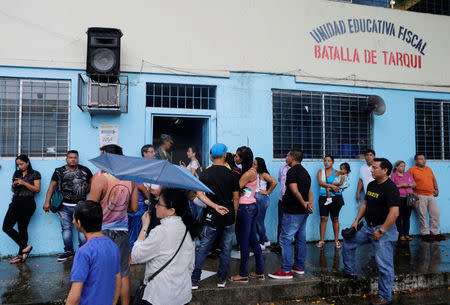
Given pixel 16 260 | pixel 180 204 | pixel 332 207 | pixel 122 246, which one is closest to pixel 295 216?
pixel 332 207

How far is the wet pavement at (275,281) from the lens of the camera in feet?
13.9

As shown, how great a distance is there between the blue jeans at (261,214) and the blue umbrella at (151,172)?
10.9ft

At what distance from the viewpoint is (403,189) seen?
7.24 meters

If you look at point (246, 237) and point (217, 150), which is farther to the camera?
point (246, 237)

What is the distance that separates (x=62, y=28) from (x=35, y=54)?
2.25 ft

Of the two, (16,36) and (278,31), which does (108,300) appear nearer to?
(16,36)

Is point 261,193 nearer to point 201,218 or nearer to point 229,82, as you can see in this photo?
point 201,218

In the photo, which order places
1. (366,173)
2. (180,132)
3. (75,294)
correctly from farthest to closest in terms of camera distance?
(180,132), (366,173), (75,294)

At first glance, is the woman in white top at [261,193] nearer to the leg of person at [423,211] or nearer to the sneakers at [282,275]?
the sneakers at [282,275]

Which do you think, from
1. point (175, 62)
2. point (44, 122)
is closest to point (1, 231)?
point (44, 122)

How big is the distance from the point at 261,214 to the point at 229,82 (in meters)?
2.73

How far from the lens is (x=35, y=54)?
6098 mm

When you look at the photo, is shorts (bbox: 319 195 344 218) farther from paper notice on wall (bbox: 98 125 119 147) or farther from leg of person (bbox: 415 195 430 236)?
paper notice on wall (bbox: 98 125 119 147)

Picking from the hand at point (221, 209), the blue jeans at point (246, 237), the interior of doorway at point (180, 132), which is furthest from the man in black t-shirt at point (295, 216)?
the interior of doorway at point (180, 132)
